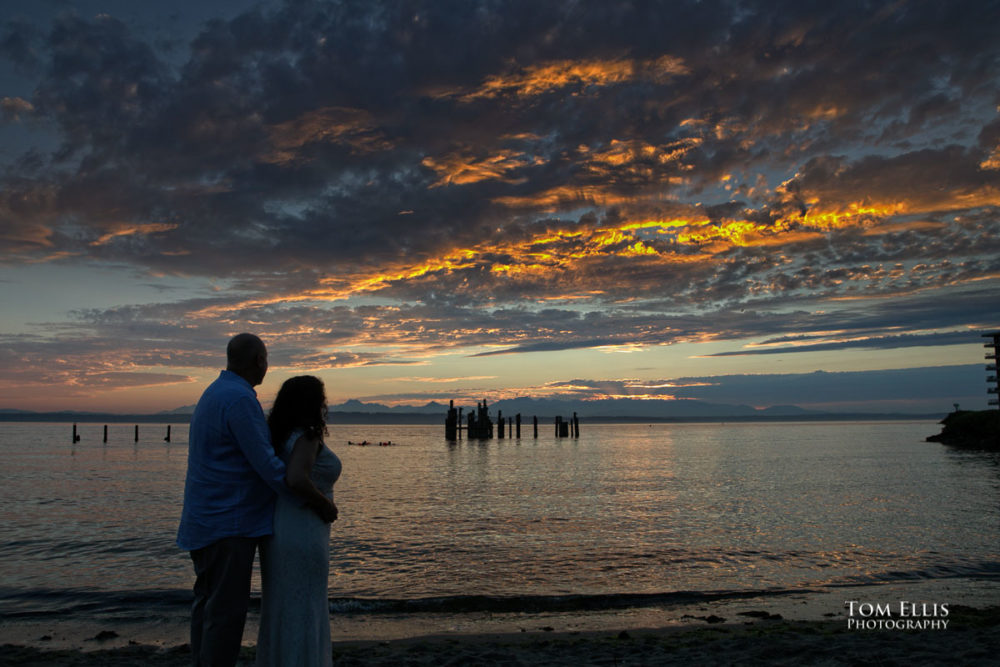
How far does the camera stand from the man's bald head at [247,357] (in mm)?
4355

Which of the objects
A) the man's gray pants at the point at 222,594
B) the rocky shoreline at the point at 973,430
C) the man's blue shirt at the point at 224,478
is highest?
the man's blue shirt at the point at 224,478

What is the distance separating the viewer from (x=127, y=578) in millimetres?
12656

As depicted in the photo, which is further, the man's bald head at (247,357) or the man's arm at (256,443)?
the man's bald head at (247,357)

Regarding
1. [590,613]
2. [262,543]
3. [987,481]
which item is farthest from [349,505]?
[987,481]

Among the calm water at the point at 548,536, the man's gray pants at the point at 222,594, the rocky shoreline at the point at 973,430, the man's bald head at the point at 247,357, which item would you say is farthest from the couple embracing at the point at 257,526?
the rocky shoreline at the point at 973,430

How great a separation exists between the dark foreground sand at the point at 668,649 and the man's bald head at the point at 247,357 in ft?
14.0

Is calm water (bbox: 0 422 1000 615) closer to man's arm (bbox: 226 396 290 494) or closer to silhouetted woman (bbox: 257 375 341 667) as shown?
silhouetted woman (bbox: 257 375 341 667)

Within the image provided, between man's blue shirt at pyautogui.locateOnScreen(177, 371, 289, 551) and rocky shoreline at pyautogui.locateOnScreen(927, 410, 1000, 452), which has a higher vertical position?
man's blue shirt at pyautogui.locateOnScreen(177, 371, 289, 551)

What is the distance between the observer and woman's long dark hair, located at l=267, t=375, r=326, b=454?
4156 millimetres

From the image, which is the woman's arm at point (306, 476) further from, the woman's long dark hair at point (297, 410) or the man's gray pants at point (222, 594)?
the man's gray pants at point (222, 594)

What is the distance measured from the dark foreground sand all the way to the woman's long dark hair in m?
4.13

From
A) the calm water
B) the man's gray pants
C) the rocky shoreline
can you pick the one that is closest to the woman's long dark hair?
the man's gray pants

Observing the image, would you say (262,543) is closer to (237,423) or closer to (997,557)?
(237,423)

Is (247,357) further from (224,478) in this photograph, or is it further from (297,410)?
(224,478)
